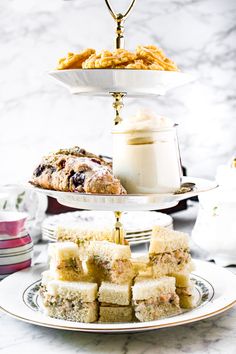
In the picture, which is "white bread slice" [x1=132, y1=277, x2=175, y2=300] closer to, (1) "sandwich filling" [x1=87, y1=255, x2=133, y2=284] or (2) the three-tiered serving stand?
(1) "sandwich filling" [x1=87, y1=255, x2=133, y2=284]

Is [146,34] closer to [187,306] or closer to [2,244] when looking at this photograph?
[2,244]

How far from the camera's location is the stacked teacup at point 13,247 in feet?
4.53

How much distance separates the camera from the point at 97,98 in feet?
8.71

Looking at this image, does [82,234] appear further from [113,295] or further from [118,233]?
[113,295]

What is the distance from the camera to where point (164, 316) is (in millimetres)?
1116

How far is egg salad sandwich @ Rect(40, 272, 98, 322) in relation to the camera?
110cm

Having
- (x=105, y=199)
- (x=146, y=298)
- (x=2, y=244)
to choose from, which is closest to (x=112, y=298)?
(x=146, y=298)

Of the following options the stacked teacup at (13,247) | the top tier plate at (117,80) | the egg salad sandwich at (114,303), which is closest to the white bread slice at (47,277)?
the egg salad sandwich at (114,303)

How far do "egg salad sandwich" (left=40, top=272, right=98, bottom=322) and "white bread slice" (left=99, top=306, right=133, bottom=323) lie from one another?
0.04 ft

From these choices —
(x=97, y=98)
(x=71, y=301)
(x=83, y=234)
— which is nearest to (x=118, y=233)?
(x=83, y=234)

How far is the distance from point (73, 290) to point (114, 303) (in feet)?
0.24

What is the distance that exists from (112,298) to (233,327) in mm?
210

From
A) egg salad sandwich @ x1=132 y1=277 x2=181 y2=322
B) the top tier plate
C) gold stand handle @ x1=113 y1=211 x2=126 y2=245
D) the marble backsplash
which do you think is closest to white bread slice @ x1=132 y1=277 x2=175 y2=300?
egg salad sandwich @ x1=132 y1=277 x2=181 y2=322

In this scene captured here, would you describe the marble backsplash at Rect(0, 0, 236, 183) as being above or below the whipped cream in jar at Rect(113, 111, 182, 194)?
above
